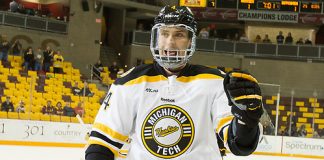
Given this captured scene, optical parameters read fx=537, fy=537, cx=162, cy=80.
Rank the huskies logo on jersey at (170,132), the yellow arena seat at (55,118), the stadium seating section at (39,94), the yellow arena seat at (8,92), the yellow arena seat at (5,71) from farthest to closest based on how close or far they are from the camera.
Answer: the yellow arena seat at (5,71)
the yellow arena seat at (8,92)
the yellow arena seat at (55,118)
the stadium seating section at (39,94)
the huskies logo on jersey at (170,132)

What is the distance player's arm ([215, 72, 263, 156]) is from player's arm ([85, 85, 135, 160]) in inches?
15.5

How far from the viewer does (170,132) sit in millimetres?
2244

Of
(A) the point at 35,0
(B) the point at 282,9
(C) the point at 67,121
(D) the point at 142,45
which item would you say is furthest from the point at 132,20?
(C) the point at 67,121

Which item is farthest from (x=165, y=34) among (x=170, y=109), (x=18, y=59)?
(x=18, y=59)

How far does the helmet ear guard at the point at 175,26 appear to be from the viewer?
90.6 inches

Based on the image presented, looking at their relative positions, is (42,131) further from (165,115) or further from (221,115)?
(221,115)

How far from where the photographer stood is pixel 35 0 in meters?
19.2

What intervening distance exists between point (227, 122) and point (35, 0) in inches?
706

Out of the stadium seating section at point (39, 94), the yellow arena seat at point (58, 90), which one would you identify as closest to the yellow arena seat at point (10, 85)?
the stadium seating section at point (39, 94)

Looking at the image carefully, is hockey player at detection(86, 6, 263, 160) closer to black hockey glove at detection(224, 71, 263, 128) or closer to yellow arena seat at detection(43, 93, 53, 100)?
black hockey glove at detection(224, 71, 263, 128)

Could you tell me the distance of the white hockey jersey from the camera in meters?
2.25

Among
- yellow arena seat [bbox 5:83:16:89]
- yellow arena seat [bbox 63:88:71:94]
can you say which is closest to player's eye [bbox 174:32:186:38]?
yellow arena seat [bbox 63:88:71:94]

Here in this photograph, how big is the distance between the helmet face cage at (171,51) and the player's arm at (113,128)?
22 centimetres

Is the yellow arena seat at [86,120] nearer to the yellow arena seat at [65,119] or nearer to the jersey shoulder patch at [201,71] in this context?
the yellow arena seat at [65,119]
